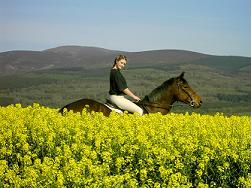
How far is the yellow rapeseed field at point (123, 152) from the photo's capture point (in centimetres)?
854

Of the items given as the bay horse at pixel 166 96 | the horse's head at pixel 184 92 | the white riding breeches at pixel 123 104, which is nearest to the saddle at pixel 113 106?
the white riding breeches at pixel 123 104

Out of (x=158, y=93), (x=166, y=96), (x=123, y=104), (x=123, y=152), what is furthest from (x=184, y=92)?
(x=123, y=152)

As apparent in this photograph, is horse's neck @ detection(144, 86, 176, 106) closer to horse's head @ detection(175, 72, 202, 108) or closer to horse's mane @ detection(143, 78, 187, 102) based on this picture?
horse's mane @ detection(143, 78, 187, 102)

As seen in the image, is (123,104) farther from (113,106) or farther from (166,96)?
(166,96)

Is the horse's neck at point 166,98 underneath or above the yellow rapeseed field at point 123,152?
above

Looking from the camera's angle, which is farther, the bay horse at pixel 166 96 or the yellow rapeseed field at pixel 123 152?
the bay horse at pixel 166 96

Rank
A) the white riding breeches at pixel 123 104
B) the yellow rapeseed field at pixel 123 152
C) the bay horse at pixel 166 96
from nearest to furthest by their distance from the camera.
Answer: the yellow rapeseed field at pixel 123 152 < the white riding breeches at pixel 123 104 < the bay horse at pixel 166 96

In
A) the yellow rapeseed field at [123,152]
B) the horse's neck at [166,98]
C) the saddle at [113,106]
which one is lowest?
the yellow rapeseed field at [123,152]

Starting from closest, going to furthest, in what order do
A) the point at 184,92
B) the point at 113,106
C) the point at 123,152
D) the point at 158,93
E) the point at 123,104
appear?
1. the point at 123,152
2. the point at 123,104
3. the point at 113,106
4. the point at 158,93
5. the point at 184,92

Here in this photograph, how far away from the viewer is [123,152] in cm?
1120

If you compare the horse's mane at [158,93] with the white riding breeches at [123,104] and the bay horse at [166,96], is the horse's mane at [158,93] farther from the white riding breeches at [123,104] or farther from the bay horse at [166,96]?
the white riding breeches at [123,104]

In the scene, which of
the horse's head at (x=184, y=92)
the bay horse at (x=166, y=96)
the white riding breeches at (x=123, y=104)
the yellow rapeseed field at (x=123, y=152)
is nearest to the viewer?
the yellow rapeseed field at (x=123, y=152)

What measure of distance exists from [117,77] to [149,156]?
4.90m

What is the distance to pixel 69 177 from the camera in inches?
332
